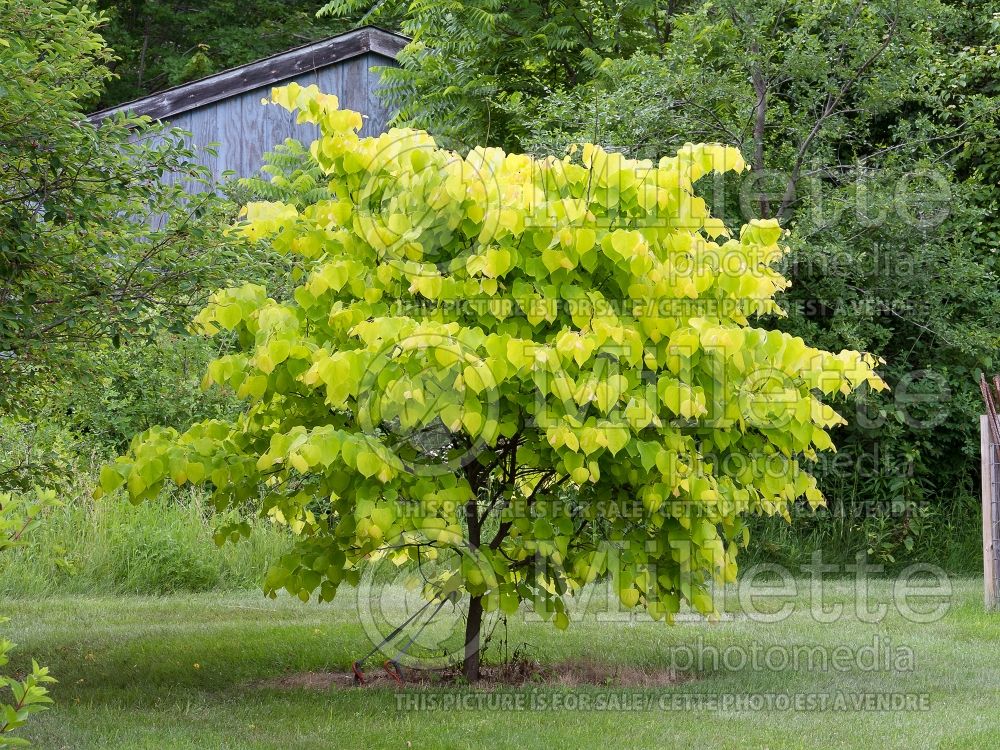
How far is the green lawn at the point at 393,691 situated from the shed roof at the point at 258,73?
6.92 m

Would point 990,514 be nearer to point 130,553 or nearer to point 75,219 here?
point 75,219

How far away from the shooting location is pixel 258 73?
13.4 meters

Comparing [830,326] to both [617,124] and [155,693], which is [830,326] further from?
[155,693]

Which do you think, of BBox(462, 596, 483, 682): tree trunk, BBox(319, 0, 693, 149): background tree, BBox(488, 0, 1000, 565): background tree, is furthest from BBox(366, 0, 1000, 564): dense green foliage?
BBox(462, 596, 483, 682): tree trunk

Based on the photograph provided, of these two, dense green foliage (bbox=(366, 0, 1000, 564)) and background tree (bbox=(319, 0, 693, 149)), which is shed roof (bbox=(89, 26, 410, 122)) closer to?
background tree (bbox=(319, 0, 693, 149))

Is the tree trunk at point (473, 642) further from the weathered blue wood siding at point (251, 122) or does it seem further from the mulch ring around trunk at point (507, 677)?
the weathered blue wood siding at point (251, 122)

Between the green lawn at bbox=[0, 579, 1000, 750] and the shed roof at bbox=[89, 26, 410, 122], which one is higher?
the shed roof at bbox=[89, 26, 410, 122]

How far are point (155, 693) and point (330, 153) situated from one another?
2.73 meters

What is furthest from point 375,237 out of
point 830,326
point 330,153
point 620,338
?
point 830,326

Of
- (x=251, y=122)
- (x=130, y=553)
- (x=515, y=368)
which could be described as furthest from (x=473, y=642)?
(x=251, y=122)

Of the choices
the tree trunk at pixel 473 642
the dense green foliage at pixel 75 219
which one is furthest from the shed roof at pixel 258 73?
the tree trunk at pixel 473 642

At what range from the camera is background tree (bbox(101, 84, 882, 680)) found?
13.9 feet

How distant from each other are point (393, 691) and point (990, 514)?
15.6 feet

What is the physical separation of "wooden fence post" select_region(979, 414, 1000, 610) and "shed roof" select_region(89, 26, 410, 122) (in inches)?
356
